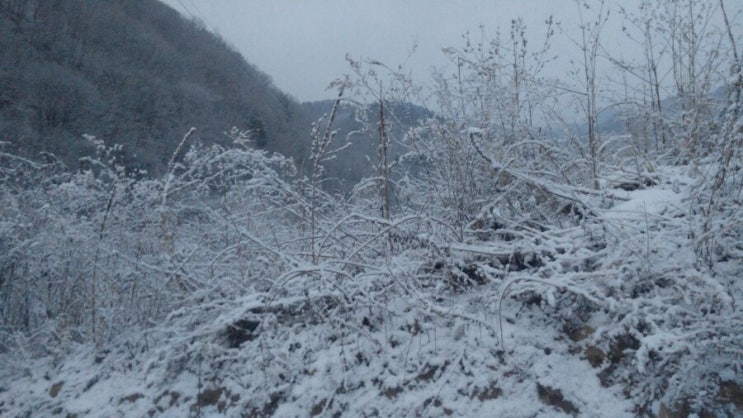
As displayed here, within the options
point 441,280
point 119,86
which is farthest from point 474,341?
point 119,86

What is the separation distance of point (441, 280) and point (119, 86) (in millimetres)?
31551

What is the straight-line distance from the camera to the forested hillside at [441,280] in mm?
1972

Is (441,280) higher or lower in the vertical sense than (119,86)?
lower

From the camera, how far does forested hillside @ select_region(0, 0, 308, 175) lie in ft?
74.3

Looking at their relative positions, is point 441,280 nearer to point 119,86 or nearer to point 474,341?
point 474,341

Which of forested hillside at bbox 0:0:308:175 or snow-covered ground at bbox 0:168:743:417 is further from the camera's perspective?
forested hillside at bbox 0:0:308:175

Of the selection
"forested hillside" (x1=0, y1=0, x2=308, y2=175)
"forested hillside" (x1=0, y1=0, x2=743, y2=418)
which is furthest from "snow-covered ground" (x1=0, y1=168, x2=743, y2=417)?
"forested hillside" (x1=0, y1=0, x2=308, y2=175)

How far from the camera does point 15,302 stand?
429 cm

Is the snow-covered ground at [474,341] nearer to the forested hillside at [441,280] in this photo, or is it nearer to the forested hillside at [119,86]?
the forested hillside at [441,280]

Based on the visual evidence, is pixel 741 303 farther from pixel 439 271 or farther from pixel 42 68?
pixel 42 68

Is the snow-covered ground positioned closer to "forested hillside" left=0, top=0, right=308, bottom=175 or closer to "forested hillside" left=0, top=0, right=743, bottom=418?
"forested hillside" left=0, top=0, right=743, bottom=418

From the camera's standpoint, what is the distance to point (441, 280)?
2.80 meters

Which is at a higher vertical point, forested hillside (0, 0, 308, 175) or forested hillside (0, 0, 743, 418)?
forested hillside (0, 0, 308, 175)

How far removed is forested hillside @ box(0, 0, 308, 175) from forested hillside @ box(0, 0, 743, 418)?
14.5 meters
